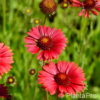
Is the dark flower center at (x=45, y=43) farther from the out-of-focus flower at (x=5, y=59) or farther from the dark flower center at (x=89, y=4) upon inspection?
the dark flower center at (x=89, y=4)

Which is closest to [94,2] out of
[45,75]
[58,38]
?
[58,38]

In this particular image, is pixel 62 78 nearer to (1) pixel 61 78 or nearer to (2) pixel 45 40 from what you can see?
(1) pixel 61 78

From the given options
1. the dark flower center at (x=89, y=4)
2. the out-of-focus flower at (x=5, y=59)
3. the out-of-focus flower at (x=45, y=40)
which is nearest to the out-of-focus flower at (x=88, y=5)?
the dark flower center at (x=89, y=4)

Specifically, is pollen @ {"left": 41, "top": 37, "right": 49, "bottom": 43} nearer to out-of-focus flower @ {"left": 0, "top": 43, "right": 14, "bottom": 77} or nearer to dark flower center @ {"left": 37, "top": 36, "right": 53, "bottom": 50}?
dark flower center @ {"left": 37, "top": 36, "right": 53, "bottom": 50}

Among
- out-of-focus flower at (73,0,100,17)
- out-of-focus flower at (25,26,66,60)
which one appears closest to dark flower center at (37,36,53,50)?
out-of-focus flower at (25,26,66,60)

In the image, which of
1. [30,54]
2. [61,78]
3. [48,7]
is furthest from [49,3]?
[30,54]
